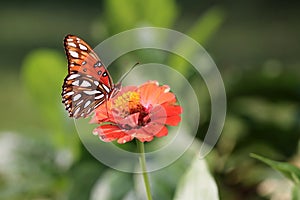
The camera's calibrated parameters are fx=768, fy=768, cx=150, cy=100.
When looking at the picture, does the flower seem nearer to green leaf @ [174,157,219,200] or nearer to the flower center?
the flower center

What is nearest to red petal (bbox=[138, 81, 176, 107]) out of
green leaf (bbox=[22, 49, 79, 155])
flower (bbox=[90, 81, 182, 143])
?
flower (bbox=[90, 81, 182, 143])

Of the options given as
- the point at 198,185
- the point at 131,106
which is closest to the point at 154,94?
the point at 131,106

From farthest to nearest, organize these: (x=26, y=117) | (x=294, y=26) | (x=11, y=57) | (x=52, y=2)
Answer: (x=52, y=2) → (x=294, y=26) → (x=11, y=57) → (x=26, y=117)

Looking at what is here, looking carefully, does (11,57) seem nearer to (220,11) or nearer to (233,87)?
(220,11)

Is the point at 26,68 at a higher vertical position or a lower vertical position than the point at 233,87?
higher

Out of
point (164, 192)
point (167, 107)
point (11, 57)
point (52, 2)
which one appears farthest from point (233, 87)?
point (52, 2)

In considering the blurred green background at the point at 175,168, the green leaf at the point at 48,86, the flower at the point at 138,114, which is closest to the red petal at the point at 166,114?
the flower at the point at 138,114

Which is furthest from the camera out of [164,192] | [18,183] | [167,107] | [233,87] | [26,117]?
[26,117]

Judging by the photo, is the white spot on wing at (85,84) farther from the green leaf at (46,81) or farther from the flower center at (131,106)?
the green leaf at (46,81)
